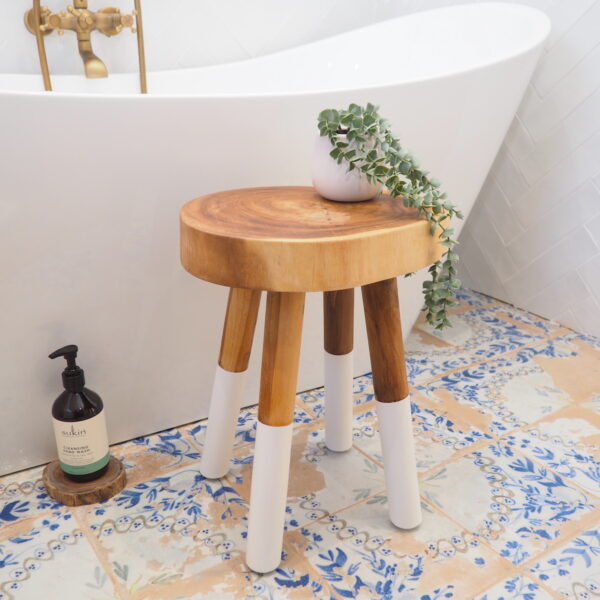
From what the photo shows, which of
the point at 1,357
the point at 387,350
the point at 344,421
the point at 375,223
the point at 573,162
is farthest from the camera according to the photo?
the point at 573,162

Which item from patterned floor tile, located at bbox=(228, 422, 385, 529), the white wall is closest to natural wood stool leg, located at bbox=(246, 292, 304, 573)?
patterned floor tile, located at bbox=(228, 422, 385, 529)

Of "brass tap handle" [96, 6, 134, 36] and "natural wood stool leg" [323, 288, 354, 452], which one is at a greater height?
"brass tap handle" [96, 6, 134, 36]

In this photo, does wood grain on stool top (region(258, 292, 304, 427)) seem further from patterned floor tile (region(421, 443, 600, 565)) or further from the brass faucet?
the brass faucet

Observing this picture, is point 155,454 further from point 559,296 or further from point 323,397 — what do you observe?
point 559,296

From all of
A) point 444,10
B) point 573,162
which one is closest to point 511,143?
point 573,162

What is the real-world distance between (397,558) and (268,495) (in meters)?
0.23

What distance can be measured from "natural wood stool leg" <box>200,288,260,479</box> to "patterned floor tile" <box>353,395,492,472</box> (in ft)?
0.92

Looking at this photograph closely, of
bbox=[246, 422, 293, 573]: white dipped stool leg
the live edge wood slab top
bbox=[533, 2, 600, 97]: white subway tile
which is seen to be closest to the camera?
the live edge wood slab top

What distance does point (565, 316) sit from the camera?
1780 mm

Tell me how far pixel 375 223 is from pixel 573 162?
1.09 metres

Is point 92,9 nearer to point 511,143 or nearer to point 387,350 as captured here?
point 511,143

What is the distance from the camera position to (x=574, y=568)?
0.93m

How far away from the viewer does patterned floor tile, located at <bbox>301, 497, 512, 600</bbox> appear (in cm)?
90

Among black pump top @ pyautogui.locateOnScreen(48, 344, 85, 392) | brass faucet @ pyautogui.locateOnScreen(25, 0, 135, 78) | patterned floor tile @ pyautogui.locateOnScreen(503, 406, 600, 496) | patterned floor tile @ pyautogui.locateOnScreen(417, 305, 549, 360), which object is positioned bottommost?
patterned floor tile @ pyautogui.locateOnScreen(417, 305, 549, 360)
